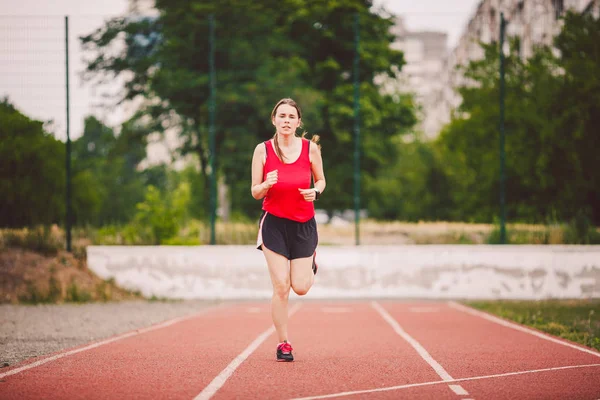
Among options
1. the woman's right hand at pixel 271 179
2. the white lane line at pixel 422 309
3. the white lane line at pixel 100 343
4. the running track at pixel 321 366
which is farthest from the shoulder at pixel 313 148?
the white lane line at pixel 422 309

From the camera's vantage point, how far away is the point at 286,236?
7.65 metres

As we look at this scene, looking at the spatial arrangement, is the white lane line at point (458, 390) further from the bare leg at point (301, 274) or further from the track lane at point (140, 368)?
the track lane at point (140, 368)

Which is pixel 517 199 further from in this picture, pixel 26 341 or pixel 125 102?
pixel 26 341

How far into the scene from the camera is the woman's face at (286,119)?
7566 millimetres

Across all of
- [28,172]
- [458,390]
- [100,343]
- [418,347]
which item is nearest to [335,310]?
[418,347]

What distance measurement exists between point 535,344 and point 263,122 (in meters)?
14.0

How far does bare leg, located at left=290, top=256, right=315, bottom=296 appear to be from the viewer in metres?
7.63

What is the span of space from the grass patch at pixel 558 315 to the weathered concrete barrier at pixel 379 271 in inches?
28.9

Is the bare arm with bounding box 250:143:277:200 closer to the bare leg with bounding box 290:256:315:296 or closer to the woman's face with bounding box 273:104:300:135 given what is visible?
the woman's face with bounding box 273:104:300:135

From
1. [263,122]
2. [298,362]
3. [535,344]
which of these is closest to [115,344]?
[298,362]

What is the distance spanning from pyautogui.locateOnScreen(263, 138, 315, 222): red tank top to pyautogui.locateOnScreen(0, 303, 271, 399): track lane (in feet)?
5.23

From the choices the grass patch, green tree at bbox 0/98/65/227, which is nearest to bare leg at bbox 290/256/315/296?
the grass patch

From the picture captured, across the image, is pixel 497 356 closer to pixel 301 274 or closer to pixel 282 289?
pixel 301 274

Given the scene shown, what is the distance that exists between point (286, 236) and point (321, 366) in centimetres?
131
